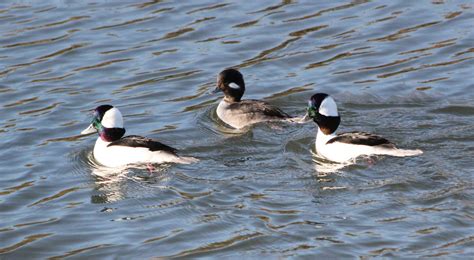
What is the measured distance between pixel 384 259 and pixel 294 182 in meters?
2.79

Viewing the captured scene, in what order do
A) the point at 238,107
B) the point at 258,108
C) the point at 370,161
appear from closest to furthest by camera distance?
1. the point at 370,161
2. the point at 258,108
3. the point at 238,107

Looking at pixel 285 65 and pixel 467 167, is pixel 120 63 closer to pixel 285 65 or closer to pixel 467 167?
pixel 285 65

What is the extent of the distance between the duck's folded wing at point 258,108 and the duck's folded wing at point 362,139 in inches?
68.2

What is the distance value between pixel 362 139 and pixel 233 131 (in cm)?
282

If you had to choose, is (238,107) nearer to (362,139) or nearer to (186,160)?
(186,160)

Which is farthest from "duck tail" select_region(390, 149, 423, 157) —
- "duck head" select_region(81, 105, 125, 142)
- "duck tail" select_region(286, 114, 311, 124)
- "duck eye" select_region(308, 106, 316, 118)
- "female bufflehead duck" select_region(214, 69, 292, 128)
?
"duck head" select_region(81, 105, 125, 142)

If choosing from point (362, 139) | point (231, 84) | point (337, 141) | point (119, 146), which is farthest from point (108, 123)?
point (362, 139)

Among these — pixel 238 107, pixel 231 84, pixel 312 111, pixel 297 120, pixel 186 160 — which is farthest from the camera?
pixel 231 84

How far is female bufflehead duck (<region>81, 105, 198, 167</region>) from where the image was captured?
1530 cm

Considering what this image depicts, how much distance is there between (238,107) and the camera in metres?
17.6

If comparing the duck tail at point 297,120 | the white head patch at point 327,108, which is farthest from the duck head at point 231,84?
the white head patch at point 327,108

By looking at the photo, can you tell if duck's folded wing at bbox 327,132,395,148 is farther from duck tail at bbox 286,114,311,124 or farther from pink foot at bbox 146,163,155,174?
pink foot at bbox 146,163,155,174

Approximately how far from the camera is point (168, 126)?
17.1 m

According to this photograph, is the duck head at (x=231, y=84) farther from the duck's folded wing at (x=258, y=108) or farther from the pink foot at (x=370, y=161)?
the pink foot at (x=370, y=161)
